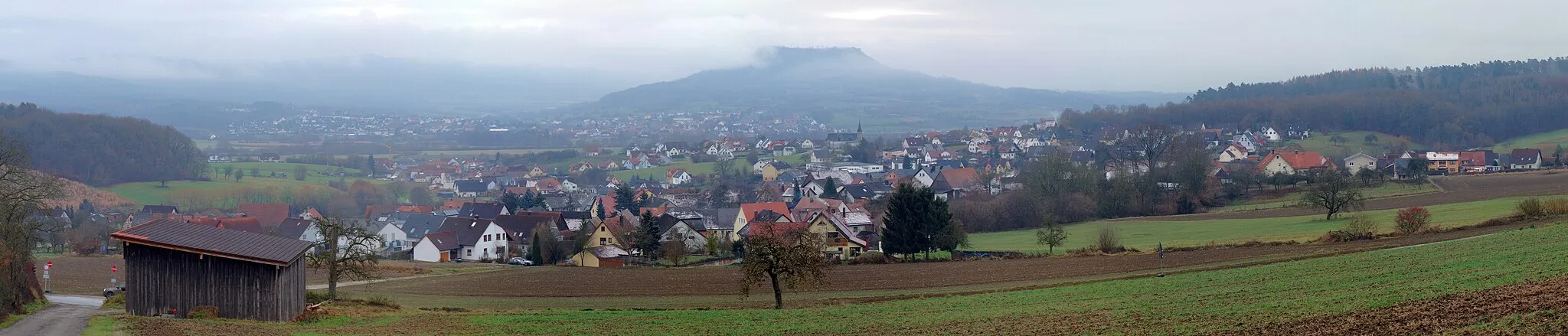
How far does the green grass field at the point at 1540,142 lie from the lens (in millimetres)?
100544

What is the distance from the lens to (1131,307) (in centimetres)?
1931

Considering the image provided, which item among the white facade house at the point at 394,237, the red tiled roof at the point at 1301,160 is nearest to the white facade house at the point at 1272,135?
the red tiled roof at the point at 1301,160

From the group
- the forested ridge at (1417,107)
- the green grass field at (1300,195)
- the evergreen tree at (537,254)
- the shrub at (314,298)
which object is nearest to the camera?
the shrub at (314,298)

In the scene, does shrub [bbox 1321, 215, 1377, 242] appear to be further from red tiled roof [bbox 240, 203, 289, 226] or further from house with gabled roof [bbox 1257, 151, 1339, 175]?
red tiled roof [bbox 240, 203, 289, 226]

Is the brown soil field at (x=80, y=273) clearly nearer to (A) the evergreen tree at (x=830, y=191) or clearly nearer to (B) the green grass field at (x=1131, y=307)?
(B) the green grass field at (x=1131, y=307)

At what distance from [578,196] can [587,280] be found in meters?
62.8

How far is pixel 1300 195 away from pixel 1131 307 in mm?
48962

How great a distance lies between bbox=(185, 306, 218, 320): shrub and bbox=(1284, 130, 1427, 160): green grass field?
324ft

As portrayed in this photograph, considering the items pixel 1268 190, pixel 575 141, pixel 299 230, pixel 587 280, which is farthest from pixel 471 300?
pixel 575 141

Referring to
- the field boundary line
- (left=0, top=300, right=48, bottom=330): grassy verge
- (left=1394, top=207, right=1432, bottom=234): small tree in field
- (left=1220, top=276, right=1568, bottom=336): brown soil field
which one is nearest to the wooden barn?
(left=0, top=300, right=48, bottom=330): grassy verge

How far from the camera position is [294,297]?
22.1 meters

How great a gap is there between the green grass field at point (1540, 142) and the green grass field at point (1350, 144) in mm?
7049

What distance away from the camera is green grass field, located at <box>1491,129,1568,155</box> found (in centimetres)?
10054

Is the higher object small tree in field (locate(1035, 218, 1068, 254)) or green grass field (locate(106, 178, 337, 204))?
green grass field (locate(106, 178, 337, 204))
